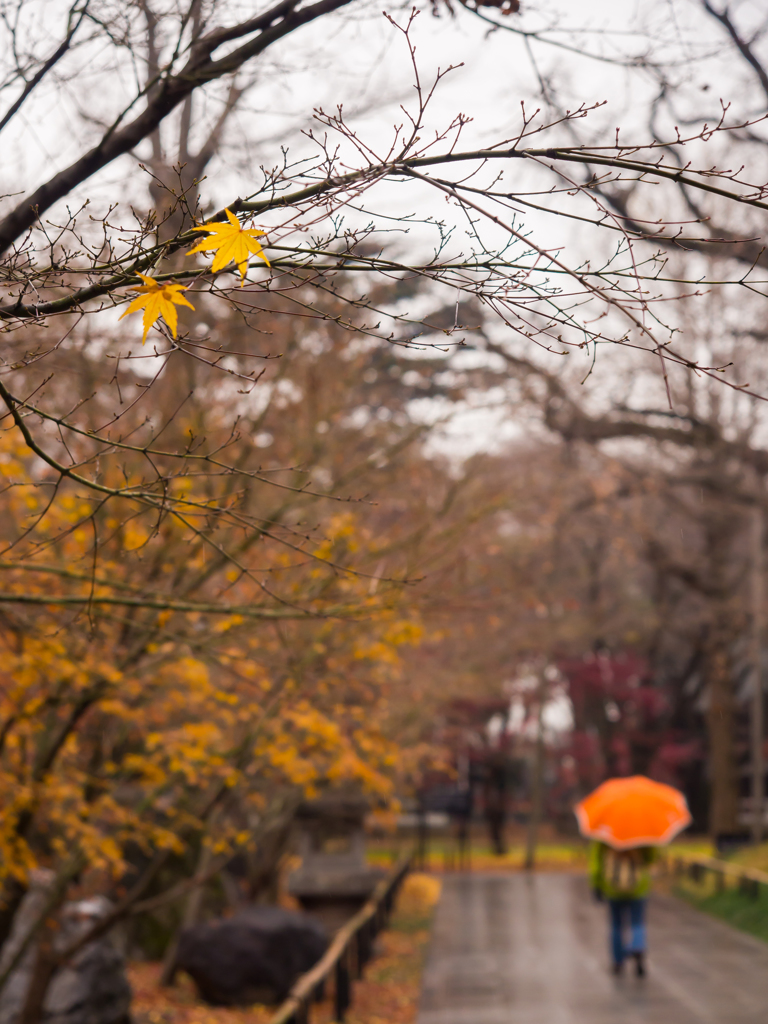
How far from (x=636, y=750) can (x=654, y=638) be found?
12.3 ft

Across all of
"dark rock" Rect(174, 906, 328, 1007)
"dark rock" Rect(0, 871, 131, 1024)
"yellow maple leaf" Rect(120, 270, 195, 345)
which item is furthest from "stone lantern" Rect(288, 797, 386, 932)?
"yellow maple leaf" Rect(120, 270, 195, 345)

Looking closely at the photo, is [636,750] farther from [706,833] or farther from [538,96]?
[538,96]

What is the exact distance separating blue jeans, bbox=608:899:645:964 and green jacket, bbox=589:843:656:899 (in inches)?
5.8

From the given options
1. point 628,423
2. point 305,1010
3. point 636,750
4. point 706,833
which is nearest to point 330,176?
point 305,1010

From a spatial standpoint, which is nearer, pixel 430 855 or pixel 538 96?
pixel 538 96

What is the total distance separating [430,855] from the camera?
31.6 meters

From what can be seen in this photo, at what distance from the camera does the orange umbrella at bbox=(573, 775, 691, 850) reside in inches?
396

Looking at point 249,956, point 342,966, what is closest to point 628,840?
point 342,966

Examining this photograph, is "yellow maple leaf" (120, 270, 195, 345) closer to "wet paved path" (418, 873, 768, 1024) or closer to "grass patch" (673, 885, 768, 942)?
"wet paved path" (418, 873, 768, 1024)

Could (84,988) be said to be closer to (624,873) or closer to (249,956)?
(249,956)

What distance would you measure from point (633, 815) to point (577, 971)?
226cm

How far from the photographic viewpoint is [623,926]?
424 inches

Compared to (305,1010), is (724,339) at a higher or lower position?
higher

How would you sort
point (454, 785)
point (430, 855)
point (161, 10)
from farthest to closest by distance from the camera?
point (454, 785)
point (430, 855)
point (161, 10)
